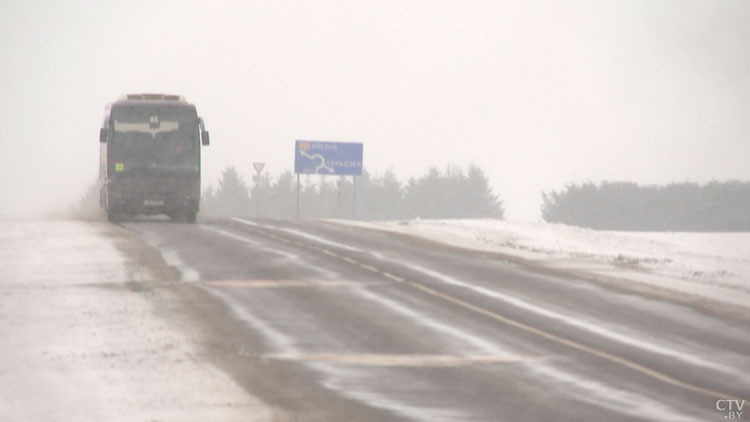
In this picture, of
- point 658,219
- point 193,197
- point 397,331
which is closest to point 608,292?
point 397,331

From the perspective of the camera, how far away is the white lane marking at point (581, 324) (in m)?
14.1

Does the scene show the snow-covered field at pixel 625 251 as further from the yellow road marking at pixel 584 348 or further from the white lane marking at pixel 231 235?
the white lane marking at pixel 231 235

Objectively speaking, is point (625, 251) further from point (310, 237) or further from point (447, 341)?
point (447, 341)

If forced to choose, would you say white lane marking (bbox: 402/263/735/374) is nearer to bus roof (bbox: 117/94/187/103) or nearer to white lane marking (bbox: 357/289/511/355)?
white lane marking (bbox: 357/289/511/355)

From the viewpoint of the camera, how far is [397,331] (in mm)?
15727

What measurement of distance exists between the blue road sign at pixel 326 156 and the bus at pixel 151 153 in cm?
2746

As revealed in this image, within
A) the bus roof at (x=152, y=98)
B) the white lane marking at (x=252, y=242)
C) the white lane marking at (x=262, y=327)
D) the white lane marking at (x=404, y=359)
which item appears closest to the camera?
the white lane marking at (x=404, y=359)

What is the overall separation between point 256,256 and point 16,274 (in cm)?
566

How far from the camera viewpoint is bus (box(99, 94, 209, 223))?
37062mm

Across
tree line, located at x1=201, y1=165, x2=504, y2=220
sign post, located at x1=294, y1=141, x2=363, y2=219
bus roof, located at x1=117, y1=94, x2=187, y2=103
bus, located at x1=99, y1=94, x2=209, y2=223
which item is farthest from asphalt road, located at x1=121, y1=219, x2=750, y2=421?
tree line, located at x1=201, y1=165, x2=504, y2=220

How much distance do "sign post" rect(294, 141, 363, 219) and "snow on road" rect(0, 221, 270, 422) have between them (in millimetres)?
42437

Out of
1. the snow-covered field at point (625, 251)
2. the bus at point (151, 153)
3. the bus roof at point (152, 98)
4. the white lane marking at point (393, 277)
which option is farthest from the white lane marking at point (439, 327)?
the bus roof at point (152, 98)

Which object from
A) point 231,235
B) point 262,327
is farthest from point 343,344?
point 231,235

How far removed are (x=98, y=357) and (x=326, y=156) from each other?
172ft
